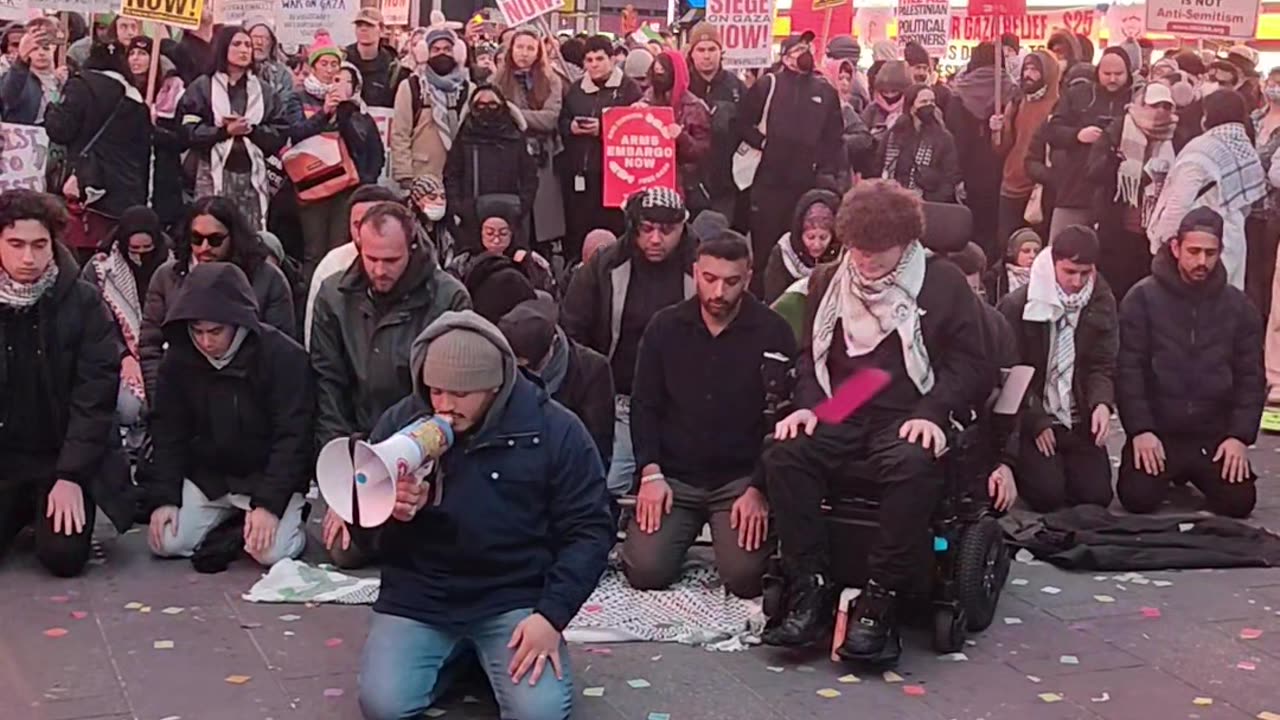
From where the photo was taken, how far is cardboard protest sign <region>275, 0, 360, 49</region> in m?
13.6

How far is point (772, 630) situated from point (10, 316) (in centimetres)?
319

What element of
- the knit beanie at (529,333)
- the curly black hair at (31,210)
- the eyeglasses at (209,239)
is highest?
the curly black hair at (31,210)

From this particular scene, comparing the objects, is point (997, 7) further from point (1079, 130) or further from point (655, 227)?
point (655, 227)

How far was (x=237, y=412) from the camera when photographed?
678 cm

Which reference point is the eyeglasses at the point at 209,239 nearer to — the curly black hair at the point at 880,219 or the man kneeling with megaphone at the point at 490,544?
the man kneeling with megaphone at the point at 490,544

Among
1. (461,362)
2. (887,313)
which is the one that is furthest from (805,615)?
(461,362)

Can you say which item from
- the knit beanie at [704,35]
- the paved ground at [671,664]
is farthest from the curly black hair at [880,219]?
the knit beanie at [704,35]

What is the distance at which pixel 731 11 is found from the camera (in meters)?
13.3

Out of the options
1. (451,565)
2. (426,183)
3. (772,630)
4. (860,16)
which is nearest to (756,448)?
(772,630)

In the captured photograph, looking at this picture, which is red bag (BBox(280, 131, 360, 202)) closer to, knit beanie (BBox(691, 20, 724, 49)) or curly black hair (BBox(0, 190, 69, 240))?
knit beanie (BBox(691, 20, 724, 49))

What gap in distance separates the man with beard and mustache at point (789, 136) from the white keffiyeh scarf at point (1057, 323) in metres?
3.56

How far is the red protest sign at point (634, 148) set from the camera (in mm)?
10500

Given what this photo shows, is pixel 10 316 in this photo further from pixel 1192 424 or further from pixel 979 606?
pixel 1192 424

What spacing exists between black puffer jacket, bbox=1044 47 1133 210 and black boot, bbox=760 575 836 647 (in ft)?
22.2
